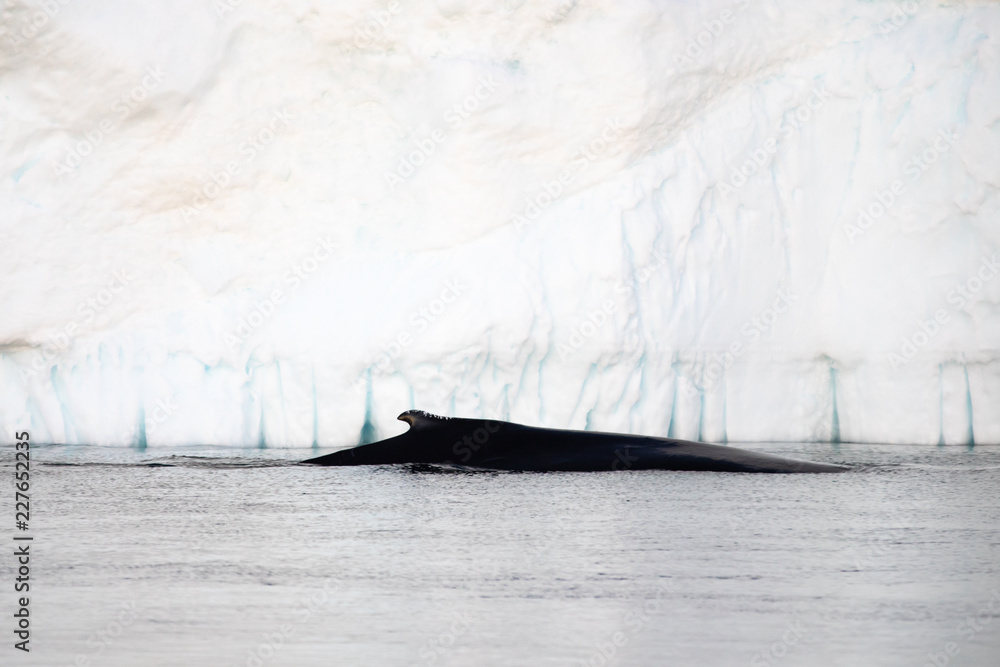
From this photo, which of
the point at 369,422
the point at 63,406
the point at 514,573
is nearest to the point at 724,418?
the point at 369,422

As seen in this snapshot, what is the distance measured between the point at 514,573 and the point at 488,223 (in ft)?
33.5

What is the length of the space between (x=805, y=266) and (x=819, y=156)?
1529 millimetres

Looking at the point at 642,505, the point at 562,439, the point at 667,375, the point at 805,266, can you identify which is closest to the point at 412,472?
the point at 562,439

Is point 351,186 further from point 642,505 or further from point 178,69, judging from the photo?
point 642,505

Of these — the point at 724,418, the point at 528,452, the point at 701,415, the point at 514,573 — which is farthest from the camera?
the point at 724,418

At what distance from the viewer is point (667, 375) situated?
1539cm

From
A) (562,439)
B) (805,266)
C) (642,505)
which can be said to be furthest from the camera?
(805,266)

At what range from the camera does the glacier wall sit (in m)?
15.1

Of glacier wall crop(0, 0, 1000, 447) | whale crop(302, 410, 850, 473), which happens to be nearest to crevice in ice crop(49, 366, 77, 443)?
glacier wall crop(0, 0, 1000, 447)

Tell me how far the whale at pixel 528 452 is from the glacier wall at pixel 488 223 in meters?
2.88

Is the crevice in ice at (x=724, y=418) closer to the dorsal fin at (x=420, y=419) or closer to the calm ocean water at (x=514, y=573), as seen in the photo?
the dorsal fin at (x=420, y=419)

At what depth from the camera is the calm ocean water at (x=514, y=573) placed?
4.40 meters

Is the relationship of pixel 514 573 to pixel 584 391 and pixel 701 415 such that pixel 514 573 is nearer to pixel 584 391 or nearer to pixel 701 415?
pixel 584 391

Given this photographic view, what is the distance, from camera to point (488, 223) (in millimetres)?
15742
